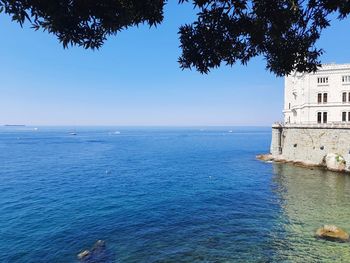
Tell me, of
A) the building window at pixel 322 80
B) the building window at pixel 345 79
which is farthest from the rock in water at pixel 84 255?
the building window at pixel 345 79

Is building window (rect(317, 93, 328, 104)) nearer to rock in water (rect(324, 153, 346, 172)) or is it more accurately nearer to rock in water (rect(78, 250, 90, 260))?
rock in water (rect(324, 153, 346, 172))

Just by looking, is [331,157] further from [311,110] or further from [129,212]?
[129,212]

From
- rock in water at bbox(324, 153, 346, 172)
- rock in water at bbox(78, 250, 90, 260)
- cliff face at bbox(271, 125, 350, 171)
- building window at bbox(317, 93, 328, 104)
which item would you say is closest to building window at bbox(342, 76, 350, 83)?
building window at bbox(317, 93, 328, 104)

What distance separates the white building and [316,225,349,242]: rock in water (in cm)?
3766

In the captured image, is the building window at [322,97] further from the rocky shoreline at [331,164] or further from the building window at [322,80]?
the rocky shoreline at [331,164]

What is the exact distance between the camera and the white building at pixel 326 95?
53.1 metres

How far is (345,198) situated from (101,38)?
33.0m

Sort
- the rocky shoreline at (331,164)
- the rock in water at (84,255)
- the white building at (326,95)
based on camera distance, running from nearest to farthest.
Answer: the rock in water at (84,255), the rocky shoreline at (331,164), the white building at (326,95)

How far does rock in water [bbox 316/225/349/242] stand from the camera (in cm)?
2048

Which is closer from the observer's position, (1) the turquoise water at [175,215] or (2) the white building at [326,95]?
(1) the turquoise water at [175,215]

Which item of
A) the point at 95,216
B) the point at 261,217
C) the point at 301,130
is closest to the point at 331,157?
the point at 301,130

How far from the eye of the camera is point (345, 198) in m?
31.4

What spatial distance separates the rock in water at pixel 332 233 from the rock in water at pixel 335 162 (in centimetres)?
2788

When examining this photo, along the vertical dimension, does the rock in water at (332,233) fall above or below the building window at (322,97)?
below
